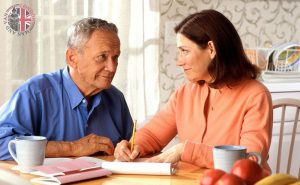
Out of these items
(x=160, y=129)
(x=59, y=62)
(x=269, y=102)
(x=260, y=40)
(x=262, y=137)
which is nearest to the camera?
(x=262, y=137)

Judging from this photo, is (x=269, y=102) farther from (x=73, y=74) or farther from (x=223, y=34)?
(x=73, y=74)

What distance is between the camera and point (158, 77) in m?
3.22

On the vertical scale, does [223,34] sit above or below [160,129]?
above

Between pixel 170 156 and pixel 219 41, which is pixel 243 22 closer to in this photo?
pixel 219 41

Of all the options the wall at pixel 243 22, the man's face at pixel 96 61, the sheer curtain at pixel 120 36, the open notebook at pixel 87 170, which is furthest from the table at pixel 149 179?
the wall at pixel 243 22

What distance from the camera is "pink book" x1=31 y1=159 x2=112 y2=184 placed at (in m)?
1.66

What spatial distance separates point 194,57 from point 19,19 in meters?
0.99

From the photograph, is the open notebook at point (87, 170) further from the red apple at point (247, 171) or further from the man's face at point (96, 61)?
the red apple at point (247, 171)

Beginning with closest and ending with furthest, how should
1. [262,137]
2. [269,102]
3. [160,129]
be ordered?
[262,137], [269,102], [160,129]

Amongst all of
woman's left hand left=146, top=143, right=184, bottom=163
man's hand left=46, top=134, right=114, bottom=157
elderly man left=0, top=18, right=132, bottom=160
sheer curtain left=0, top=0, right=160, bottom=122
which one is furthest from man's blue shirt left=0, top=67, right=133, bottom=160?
sheer curtain left=0, top=0, right=160, bottom=122

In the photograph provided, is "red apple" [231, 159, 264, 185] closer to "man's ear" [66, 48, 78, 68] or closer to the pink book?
the pink book

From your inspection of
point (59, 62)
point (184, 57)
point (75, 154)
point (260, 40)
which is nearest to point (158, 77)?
point (59, 62)

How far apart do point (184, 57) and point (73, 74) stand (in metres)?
0.42

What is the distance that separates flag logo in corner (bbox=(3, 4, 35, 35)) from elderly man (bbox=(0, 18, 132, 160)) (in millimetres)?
636
